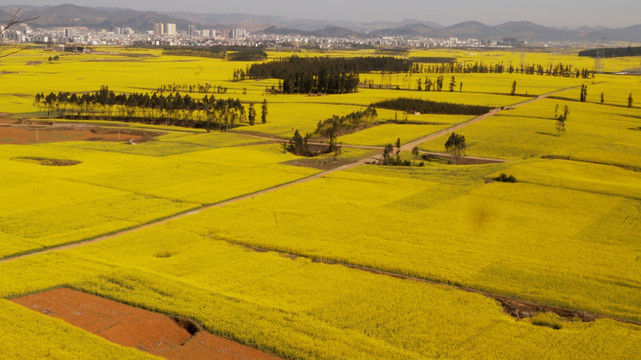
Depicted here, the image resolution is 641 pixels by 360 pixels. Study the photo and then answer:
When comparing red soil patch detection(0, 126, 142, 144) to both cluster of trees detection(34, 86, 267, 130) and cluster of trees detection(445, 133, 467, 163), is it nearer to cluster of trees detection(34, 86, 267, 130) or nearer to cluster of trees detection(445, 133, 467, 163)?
cluster of trees detection(34, 86, 267, 130)

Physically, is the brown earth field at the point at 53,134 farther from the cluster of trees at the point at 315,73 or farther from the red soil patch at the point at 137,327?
Result: the cluster of trees at the point at 315,73

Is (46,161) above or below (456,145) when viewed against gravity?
below

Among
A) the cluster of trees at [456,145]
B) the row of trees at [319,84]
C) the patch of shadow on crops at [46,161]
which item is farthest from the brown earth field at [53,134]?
the row of trees at [319,84]

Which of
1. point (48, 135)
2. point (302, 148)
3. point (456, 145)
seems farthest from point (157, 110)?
point (456, 145)

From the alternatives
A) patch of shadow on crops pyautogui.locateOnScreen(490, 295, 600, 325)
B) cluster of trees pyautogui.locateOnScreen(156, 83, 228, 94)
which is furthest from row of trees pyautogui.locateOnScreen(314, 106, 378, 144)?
patch of shadow on crops pyautogui.locateOnScreen(490, 295, 600, 325)

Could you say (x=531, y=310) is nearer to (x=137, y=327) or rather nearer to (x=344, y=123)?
(x=137, y=327)

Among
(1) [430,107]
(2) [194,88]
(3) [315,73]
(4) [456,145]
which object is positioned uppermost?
(3) [315,73]
